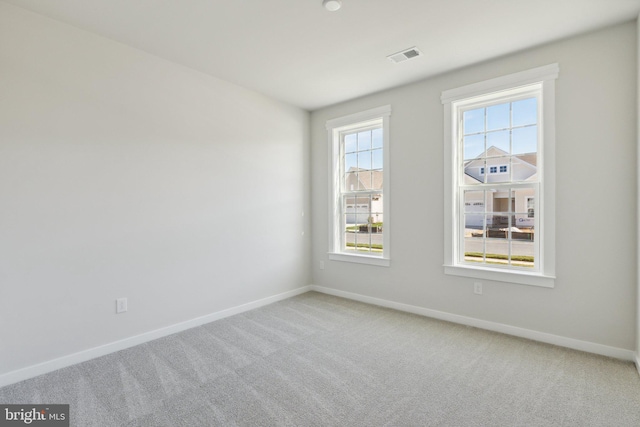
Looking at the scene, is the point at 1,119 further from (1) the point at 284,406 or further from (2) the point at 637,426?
(2) the point at 637,426

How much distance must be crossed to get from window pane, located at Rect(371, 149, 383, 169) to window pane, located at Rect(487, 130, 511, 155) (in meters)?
1.29

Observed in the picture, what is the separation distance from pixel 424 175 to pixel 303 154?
72.1 inches

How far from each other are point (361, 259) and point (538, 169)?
2.19 m

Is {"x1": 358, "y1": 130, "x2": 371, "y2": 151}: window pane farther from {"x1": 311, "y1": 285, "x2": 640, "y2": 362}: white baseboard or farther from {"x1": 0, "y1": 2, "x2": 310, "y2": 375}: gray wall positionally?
{"x1": 311, "y1": 285, "x2": 640, "y2": 362}: white baseboard

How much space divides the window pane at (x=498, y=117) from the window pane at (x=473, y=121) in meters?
0.07

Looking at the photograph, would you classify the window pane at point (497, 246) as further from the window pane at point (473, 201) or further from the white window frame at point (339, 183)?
the white window frame at point (339, 183)

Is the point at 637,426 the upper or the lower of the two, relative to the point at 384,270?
lower

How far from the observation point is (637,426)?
5.91 ft

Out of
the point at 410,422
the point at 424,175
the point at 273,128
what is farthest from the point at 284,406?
the point at 273,128

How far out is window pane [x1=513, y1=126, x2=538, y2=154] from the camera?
9.90 feet

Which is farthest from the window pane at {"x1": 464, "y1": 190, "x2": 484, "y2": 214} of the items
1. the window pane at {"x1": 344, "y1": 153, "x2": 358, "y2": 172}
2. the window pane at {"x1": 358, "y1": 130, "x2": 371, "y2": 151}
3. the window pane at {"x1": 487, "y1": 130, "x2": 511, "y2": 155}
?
the window pane at {"x1": 344, "y1": 153, "x2": 358, "y2": 172}

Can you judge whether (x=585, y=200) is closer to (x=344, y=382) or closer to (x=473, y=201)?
(x=473, y=201)

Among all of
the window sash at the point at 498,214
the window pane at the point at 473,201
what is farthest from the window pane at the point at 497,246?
the window pane at the point at 473,201

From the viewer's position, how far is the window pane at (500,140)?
10.5ft
